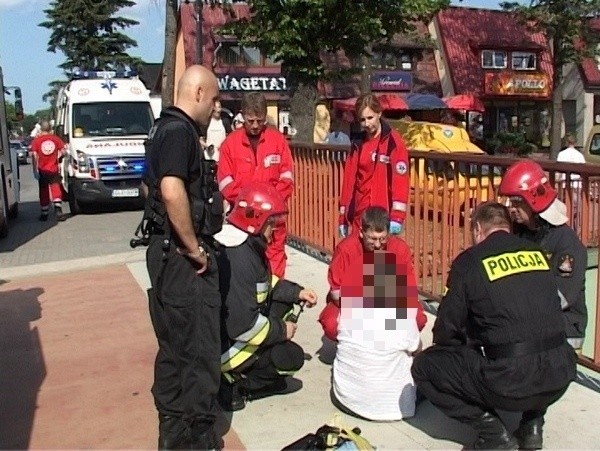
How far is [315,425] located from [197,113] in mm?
1849

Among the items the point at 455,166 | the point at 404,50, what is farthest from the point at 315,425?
the point at 404,50

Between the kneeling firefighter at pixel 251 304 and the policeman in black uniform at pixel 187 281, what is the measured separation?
456 millimetres

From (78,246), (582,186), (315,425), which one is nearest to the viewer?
(315,425)

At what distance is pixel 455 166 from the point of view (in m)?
6.01

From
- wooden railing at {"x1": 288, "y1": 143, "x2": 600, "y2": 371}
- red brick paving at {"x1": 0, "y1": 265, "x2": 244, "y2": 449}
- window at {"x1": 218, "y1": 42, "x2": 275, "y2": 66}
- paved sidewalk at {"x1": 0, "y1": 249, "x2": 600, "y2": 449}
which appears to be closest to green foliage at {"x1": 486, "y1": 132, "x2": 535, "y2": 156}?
window at {"x1": 218, "y1": 42, "x2": 275, "y2": 66}

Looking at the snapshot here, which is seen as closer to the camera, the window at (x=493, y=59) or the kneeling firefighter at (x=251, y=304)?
the kneeling firefighter at (x=251, y=304)

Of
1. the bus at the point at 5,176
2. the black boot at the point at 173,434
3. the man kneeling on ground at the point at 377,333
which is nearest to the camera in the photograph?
the black boot at the point at 173,434

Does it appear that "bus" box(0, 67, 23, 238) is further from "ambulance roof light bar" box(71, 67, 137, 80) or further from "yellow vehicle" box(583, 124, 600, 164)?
"yellow vehicle" box(583, 124, 600, 164)

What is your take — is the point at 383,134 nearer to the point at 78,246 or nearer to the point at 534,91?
the point at 78,246

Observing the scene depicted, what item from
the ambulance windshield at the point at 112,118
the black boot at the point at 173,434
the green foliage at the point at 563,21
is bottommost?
the black boot at the point at 173,434

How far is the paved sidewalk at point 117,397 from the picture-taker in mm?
4000

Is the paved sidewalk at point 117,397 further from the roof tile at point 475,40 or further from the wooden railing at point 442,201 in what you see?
the roof tile at point 475,40

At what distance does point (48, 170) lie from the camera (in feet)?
47.9

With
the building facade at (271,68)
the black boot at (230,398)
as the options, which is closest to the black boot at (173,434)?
the black boot at (230,398)
